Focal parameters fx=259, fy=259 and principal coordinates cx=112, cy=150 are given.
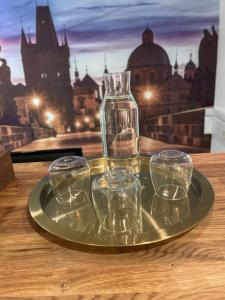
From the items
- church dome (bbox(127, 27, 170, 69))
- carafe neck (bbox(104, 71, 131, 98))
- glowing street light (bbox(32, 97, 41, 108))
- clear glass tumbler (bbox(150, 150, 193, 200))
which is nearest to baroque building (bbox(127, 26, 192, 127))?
church dome (bbox(127, 27, 170, 69))

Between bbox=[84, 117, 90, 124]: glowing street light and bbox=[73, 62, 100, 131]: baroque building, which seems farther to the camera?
bbox=[84, 117, 90, 124]: glowing street light

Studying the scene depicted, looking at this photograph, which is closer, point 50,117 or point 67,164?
point 67,164

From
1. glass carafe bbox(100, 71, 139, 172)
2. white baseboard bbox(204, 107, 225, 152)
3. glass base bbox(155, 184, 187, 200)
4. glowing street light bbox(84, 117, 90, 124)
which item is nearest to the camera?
glass base bbox(155, 184, 187, 200)

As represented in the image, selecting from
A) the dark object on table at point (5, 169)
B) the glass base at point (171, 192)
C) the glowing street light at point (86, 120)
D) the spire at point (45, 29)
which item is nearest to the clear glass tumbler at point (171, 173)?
the glass base at point (171, 192)

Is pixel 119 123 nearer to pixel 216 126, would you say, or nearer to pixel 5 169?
pixel 5 169

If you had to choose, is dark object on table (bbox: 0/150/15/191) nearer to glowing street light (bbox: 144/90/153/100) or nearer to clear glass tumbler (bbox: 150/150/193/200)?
clear glass tumbler (bbox: 150/150/193/200)

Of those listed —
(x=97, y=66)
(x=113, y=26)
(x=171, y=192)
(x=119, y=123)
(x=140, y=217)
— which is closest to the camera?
(x=140, y=217)

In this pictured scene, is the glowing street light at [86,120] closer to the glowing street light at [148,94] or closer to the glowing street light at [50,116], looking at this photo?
the glowing street light at [50,116]

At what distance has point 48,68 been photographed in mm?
2254

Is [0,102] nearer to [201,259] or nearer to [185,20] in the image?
[185,20]

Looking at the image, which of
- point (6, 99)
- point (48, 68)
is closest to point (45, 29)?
point (48, 68)

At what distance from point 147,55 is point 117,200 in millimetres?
1813

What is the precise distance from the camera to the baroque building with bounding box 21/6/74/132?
7.04ft

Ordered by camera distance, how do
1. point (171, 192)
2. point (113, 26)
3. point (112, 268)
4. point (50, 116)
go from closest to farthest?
point (112, 268)
point (171, 192)
point (113, 26)
point (50, 116)
